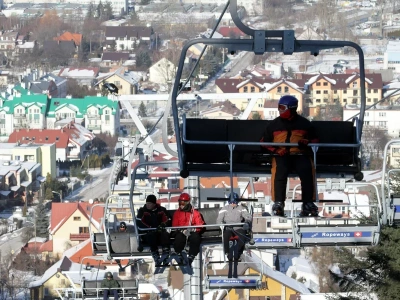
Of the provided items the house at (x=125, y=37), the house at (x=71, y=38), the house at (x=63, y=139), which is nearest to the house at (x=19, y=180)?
the house at (x=63, y=139)

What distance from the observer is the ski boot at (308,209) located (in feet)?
14.2

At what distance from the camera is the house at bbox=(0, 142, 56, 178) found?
27406 millimetres

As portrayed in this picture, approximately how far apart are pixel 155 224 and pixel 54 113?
94.2 ft

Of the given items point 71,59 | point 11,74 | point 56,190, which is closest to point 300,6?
point 71,59

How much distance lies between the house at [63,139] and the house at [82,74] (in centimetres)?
770

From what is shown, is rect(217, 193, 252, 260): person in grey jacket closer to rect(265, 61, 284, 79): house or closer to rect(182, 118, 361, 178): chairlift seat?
rect(182, 118, 361, 178): chairlift seat

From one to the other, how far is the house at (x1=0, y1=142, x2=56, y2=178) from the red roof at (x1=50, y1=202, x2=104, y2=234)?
639 centimetres

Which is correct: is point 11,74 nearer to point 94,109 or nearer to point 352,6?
point 94,109

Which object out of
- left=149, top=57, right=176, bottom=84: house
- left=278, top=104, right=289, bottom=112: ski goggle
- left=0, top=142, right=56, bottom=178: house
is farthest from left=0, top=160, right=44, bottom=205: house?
left=278, top=104, right=289, bottom=112: ski goggle

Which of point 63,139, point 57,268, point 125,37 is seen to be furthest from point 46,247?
point 125,37

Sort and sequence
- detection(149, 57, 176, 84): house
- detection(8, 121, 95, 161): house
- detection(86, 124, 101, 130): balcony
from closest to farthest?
1. detection(8, 121, 95, 161): house
2. detection(86, 124, 101, 130): balcony
3. detection(149, 57, 176, 84): house

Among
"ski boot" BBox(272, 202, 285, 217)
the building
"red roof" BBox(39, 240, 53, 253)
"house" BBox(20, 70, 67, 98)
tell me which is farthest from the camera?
"house" BBox(20, 70, 67, 98)

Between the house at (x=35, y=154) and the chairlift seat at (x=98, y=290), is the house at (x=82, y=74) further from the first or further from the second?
the chairlift seat at (x=98, y=290)

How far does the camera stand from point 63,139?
29266 mm
